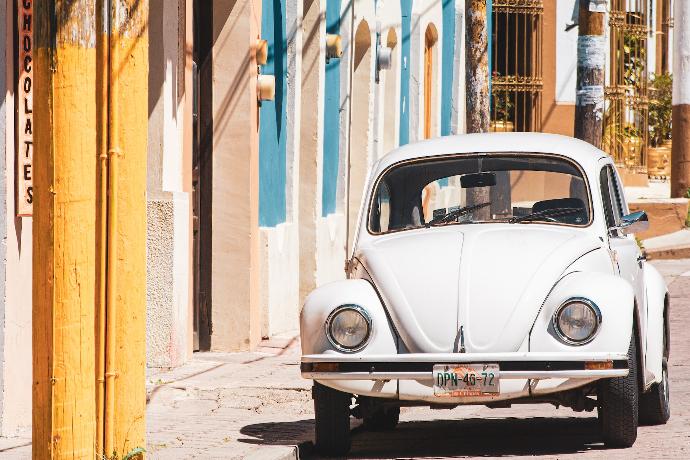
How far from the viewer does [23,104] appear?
8953 millimetres

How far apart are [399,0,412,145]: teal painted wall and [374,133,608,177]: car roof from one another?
42.7ft

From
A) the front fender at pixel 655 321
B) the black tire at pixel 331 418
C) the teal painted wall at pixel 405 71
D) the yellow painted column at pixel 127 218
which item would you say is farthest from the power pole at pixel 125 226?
the teal painted wall at pixel 405 71

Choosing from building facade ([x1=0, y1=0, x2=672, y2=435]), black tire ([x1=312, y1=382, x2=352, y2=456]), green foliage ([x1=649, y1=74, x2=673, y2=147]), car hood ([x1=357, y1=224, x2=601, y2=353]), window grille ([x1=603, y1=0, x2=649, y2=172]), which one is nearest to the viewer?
car hood ([x1=357, y1=224, x2=601, y2=353])

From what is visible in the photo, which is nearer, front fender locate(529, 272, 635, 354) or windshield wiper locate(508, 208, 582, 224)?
front fender locate(529, 272, 635, 354)

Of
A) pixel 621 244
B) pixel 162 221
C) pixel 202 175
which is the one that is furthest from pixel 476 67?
pixel 621 244

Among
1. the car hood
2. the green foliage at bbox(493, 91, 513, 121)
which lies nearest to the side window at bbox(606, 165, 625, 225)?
the car hood

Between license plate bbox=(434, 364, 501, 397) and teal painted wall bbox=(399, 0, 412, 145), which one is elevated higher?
teal painted wall bbox=(399, 0, 412, 145)

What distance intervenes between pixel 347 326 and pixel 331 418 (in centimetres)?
58

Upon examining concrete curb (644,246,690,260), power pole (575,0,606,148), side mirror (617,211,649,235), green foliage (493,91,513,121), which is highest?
green foliage (493,91,513,121)

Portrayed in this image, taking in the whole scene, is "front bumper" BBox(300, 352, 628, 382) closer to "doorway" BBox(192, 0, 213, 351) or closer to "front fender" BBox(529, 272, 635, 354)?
"front fender" BBox(529, 272, 635, 354)

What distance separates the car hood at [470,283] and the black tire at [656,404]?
1063 millimetres

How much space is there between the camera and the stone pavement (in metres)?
8.47

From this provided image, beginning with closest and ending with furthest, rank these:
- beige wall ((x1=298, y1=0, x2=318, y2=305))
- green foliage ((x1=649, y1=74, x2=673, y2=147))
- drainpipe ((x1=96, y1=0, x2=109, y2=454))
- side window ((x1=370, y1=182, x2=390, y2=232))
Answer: drainpipe ((x1=96, y1=0, x2=109, y2=454))
side window ((x1=370, y1=182, x2=390, y2=232))
beige wall ((x1=298, y1=0, x2=318, y2=305))
green foliage ((x1=649, y1=74, x2=673, y2=147))

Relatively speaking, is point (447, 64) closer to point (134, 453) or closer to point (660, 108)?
point (660, 108)
